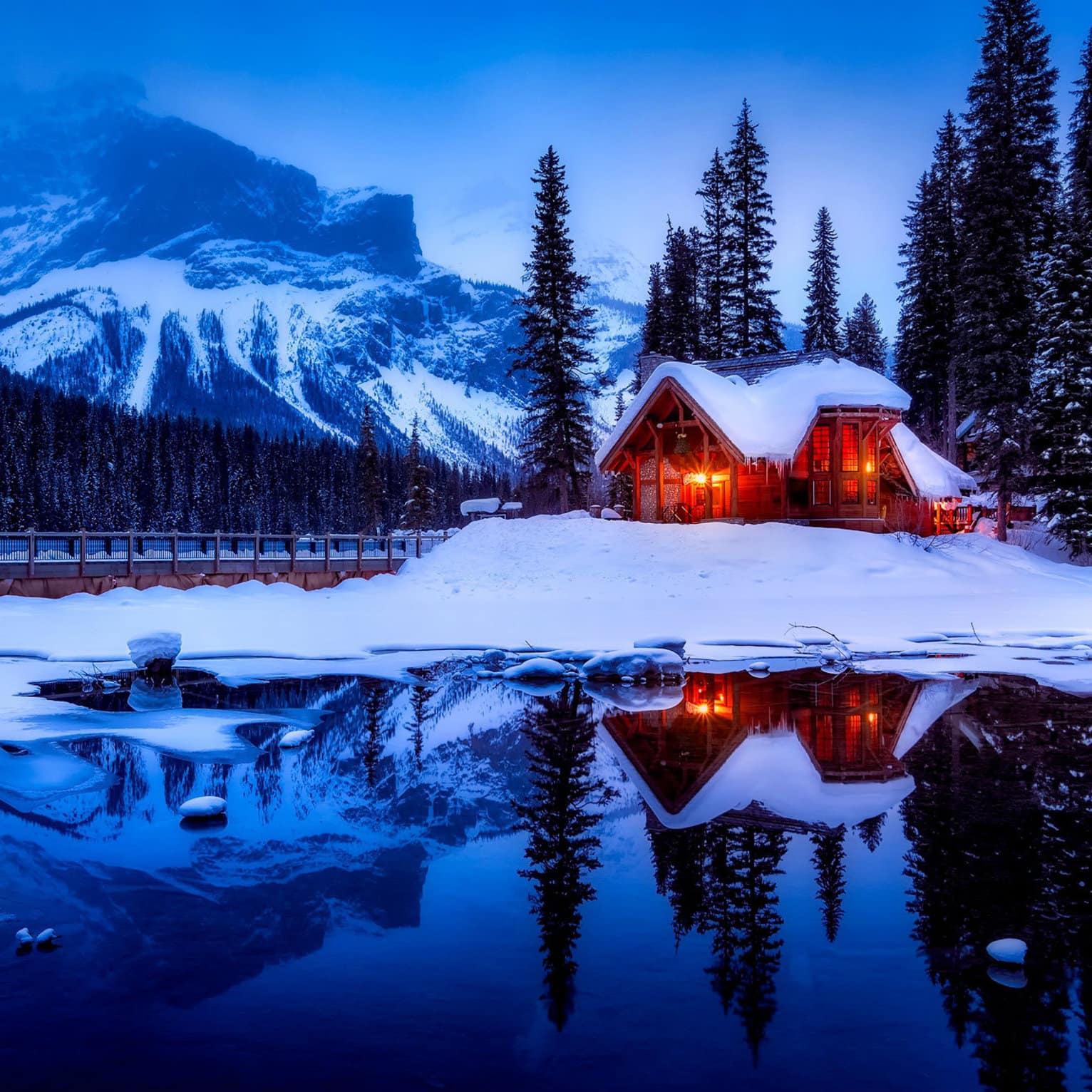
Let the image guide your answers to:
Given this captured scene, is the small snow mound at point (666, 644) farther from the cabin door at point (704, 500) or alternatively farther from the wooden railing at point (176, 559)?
the wooden railing at point (176, 559)

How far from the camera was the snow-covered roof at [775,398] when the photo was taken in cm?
2862

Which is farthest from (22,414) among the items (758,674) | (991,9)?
(758,674)

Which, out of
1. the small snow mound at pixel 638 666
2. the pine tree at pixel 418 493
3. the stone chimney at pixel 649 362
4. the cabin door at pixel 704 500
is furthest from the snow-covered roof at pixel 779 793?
the pine tree at pixel 418 493

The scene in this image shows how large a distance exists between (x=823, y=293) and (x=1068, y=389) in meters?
24.9

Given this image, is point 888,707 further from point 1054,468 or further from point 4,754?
point 1054,468

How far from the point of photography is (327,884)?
20.5ft

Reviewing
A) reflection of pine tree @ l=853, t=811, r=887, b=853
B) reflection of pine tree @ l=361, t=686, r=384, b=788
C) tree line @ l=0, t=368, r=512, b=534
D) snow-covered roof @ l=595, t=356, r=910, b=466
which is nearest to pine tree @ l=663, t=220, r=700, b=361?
snow-covered roof @ l=595, t=356, r=910, b=466

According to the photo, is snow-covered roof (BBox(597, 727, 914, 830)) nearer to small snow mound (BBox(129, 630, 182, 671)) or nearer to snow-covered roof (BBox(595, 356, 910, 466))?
small snow mound (BBox(129, 630, 182, 671))

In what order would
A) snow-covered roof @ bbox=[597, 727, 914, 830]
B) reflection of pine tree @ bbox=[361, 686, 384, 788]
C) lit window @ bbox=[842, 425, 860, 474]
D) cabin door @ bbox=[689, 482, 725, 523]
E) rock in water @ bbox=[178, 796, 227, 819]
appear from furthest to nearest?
cabin door @ bbox=[689, 482, 725, 523] → lit window @ bbox=[842, 425, 860, 474] → reflection of pine tree @ bbox=[361, 686, 384, 788] → rock in water @ bbox=[178, 796, 227, 819] → snow-covered roof @ bbox=[597, 727, 914, 830]

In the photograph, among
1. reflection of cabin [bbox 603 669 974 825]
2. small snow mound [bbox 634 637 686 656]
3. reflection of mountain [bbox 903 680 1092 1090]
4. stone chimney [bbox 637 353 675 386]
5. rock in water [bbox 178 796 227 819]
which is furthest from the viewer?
stone chimney [bbox 637 353 675 386]

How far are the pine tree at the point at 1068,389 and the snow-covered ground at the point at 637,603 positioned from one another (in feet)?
7.54

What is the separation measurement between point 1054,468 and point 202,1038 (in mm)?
32933

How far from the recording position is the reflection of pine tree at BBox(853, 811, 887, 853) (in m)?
6.88

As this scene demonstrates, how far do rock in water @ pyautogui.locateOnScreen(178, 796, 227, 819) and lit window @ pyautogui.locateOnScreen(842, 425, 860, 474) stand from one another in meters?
26.7
